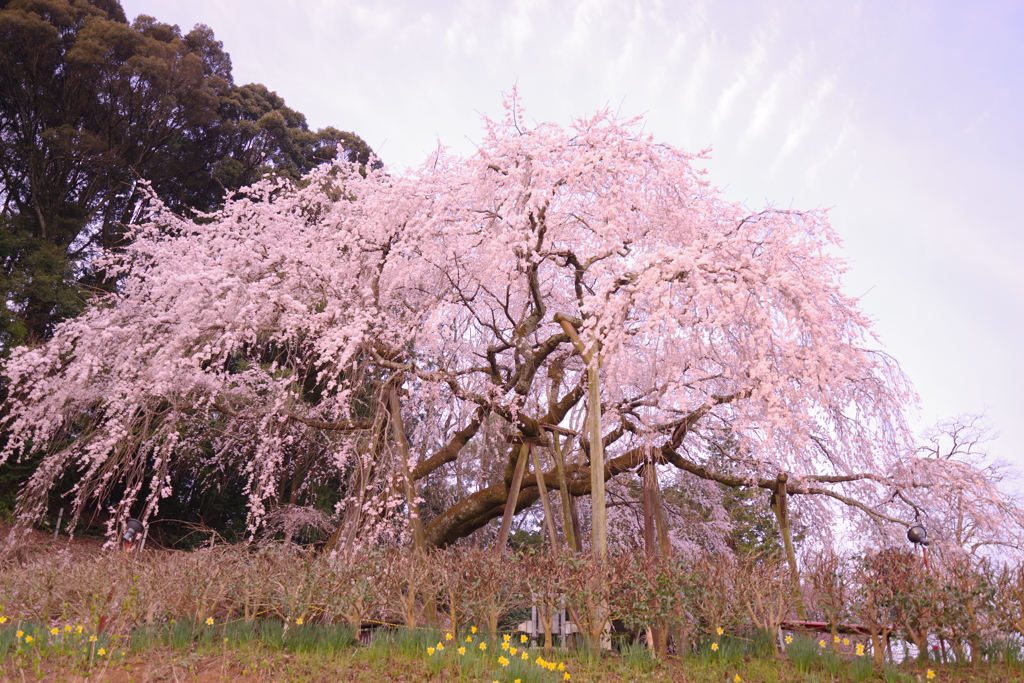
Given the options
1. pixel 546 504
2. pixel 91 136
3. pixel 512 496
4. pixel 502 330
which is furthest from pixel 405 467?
pixel 91 136

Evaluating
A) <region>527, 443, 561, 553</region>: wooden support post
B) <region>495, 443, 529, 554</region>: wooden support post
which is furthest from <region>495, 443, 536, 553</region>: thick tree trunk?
<region>527, 443, 561, 553</region>: wooden support post

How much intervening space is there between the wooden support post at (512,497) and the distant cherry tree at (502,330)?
1.11 feet

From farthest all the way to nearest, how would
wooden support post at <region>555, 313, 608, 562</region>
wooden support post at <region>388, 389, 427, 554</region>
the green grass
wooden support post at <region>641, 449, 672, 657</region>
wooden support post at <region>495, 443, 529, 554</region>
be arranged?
wooden support post at <region>388, 389, 427, 554</region>
wooden support post at <region>495, 443, 529, 554</region>
wooden support post at <region>641, 449, 672, 657</region>
wooden support post at <region>555, 313, 608, 562</region>
the green grass

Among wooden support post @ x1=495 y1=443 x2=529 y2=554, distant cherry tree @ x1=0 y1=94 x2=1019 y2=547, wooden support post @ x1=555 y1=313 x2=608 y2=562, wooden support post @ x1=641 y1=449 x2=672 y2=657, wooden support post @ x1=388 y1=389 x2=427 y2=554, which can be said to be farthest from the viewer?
Result: wooden support post @ x1=388 y1=389 x2=427 y2=554

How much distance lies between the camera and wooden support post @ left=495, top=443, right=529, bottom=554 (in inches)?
352

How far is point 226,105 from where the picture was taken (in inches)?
872

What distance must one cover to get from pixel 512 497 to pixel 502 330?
11.0 feet

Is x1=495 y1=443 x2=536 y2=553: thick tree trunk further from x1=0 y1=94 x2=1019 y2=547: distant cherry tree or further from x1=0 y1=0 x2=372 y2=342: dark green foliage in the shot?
x1=0 y1=0 x2=372 y2=342: dark green foliage

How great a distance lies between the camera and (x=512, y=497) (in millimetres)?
9398

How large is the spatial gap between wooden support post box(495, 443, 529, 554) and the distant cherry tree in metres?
0.34

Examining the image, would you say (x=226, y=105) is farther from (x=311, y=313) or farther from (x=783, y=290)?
(x=783, y=290)

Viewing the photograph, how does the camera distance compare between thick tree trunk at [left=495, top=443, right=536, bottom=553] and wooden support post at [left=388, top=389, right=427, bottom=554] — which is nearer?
thick tree trunk at [left=495, top=443, right=536, bottom=553]

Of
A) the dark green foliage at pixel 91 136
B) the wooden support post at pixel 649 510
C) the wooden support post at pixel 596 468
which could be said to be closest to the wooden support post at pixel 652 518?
the wooden support post at pixel 649 510

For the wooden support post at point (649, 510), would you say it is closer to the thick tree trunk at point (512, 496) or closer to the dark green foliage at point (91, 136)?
the thick tree trunk at point (512, 496)
